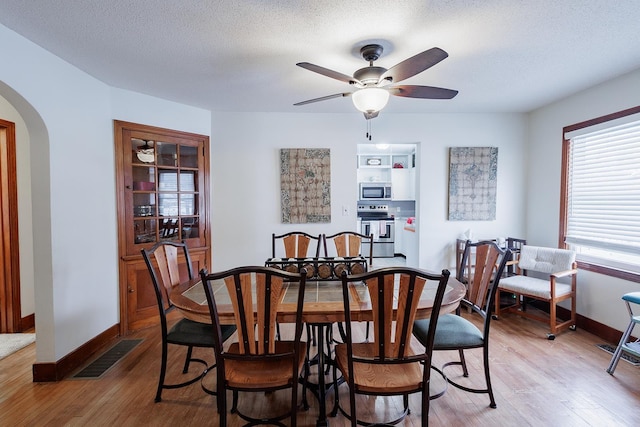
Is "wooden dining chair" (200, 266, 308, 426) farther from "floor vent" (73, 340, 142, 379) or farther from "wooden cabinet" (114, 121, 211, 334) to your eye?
"wooden cabinet" (114, 121, 211, 334)

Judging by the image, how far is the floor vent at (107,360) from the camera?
93.7 inches

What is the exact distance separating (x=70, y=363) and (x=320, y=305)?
7.21 ft

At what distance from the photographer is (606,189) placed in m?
3.01

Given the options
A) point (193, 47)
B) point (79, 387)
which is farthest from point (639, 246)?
point (79, 387)

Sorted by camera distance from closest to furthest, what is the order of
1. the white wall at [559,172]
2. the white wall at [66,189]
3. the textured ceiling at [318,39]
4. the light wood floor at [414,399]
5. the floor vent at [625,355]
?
the textured ceiling at [318,39], the light wood floor at [414,399], the white wall at [66,189], the floor vent at [625,355], the white wall at [559,172]

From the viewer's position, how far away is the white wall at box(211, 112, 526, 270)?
3.83m

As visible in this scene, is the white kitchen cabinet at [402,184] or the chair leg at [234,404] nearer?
the chair leg at [234,404]

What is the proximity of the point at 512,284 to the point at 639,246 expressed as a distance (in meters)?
1.05

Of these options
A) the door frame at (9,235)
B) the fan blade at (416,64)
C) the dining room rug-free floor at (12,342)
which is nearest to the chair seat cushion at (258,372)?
the fan blade at (416,64)

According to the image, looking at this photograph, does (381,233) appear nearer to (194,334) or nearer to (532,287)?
(532,287)

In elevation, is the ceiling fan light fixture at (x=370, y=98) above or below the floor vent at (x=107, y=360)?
above

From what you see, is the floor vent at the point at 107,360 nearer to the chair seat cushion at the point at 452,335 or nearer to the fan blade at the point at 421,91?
the chair seat cushion at the point at 452,335

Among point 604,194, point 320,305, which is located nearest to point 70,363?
point 320,305

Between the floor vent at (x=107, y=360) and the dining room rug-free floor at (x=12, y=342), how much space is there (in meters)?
0.82
